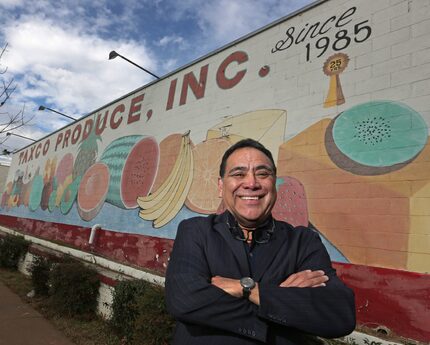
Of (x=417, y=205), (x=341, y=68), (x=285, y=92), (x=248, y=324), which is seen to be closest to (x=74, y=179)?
(x=285, y=92)

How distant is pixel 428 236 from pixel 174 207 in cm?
458

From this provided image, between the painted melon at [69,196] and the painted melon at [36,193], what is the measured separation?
2.78 metres

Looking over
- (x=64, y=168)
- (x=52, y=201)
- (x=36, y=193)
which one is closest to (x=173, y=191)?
(x=64, y=168)

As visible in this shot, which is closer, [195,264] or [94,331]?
[195,264]

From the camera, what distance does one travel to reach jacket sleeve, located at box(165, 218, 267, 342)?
1.36m

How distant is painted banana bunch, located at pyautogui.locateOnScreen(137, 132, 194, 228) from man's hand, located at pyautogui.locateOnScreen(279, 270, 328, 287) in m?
5.24

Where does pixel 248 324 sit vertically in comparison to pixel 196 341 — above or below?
above

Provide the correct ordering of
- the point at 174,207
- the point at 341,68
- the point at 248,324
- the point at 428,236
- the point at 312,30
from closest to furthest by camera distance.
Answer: the point at 248,324 → the point at 428,236 → the point at 341,68 → the point at 312,30 → the point at 174,207

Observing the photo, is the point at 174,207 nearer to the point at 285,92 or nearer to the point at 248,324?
the point at 285,92

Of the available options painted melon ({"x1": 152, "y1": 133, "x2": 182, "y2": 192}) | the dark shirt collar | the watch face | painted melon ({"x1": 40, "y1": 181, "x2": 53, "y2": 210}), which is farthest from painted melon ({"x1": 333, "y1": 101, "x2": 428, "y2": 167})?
painted melon ({"x1": 40, "y1": 181, "x2": 53, "y2": 210})

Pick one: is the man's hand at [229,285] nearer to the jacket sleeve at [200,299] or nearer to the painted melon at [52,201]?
the jacket sleeve at [200,299]

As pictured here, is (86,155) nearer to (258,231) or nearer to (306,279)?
(258,231)

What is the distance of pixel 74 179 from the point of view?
11.4 metres

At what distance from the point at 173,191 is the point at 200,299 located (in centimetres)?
566
